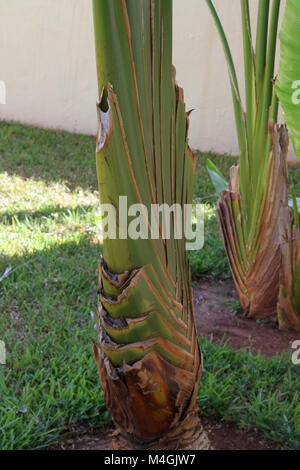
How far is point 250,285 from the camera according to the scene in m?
2.13

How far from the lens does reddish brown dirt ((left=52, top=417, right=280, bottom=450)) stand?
141cm

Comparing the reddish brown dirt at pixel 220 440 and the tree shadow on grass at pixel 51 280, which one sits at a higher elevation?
the tree shadow on grass at pixel 51 280

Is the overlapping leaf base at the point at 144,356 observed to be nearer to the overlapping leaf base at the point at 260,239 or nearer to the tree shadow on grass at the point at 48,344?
the tree shadow on grass at the point at 48,344

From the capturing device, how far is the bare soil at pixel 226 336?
1436 millimetres

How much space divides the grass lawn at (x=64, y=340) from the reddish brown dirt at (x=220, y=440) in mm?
28

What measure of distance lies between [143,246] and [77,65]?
477 centimetres

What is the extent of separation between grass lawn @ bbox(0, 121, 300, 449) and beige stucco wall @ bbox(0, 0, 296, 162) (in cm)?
139

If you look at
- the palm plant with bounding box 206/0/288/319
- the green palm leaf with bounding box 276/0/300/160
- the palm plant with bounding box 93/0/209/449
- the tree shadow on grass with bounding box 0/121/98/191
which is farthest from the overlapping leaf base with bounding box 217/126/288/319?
the tree shadow on grass with bounding box 0/121/98/191

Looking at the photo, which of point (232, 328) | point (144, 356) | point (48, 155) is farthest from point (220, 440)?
point (48, 155)

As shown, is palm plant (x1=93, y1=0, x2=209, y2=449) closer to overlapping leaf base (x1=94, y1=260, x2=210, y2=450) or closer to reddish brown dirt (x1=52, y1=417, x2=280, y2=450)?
overlapping leaf base (x1=94, y1=260, x2=210, y2=450)

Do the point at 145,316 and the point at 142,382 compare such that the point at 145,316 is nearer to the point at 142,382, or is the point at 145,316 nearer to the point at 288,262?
the point at 142,382

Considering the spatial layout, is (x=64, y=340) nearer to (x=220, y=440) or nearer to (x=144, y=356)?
(x=220, y=440)

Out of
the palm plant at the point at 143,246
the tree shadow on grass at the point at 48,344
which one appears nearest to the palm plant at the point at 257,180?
the tree shadow on grass at the point at 48,344

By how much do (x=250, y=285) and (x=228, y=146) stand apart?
9.89 feet
